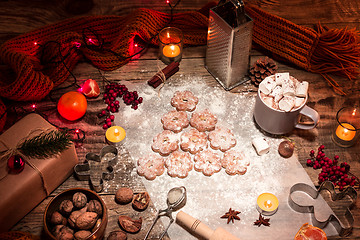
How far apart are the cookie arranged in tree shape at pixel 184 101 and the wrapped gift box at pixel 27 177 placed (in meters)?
0.50

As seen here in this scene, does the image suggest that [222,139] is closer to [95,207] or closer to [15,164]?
[95,207]

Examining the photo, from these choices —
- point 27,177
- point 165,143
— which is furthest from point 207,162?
point 27,177

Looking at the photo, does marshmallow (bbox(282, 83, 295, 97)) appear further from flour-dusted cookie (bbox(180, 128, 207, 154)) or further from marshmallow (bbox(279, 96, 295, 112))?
flour-dusted cookie (bbox(180, 128, 207, 154))

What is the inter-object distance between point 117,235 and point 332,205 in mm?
825

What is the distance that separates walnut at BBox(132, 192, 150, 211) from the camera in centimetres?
163

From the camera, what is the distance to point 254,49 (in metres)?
2.12

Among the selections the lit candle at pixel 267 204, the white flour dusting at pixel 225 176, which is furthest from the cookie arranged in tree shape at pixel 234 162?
the lit candle at pixel 267 204

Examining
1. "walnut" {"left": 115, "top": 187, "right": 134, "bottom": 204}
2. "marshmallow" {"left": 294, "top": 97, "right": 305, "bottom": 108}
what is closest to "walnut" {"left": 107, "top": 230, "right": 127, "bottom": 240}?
"walnut" {"left": 115, "top": 187, "right": 134, "bottom": 204}

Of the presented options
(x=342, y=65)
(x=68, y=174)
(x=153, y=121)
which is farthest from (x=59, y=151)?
(x=342, y=65)

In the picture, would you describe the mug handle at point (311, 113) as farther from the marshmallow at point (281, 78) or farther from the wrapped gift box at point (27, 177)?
→ the wrapped gift box at point (27, 177)

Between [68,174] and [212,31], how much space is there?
0.86 m

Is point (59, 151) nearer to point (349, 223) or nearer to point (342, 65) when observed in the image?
point (349, 223)

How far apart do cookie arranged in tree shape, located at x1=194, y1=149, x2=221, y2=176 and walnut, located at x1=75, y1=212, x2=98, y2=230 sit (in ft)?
1.54

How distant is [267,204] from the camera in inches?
63.9
